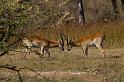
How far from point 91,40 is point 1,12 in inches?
535

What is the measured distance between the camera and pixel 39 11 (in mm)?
4496

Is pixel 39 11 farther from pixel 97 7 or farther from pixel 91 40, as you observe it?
pixel 97 7

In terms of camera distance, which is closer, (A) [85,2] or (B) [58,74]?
(B) [58,74]

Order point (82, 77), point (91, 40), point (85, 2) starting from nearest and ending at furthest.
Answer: point (82, 77)
point (91, 40)
point (85, 2)

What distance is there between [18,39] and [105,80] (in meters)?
6.11

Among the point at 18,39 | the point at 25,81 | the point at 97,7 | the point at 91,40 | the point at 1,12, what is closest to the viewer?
the point at 1,12

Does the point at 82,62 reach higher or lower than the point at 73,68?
lower

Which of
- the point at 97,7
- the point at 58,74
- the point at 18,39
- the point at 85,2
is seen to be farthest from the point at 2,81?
the point at 85,2

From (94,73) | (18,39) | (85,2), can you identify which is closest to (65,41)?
(94,73)

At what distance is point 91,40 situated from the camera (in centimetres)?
1770

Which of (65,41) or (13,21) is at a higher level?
(13,21)

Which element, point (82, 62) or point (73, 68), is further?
point (82, 62)

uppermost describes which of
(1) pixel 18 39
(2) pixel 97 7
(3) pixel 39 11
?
(3) pixel 39 11

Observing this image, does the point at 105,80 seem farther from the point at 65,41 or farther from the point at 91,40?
the point at 65,41
